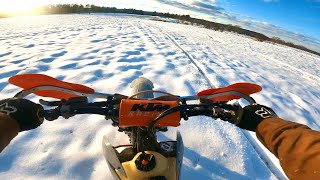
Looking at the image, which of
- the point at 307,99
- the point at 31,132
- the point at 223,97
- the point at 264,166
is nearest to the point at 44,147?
the point at 31,132

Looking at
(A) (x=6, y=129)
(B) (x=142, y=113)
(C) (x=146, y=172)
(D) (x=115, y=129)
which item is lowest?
(D) (x=115, y=129)

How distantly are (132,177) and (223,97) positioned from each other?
1.12 metres

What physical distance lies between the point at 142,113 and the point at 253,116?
765 millimetres

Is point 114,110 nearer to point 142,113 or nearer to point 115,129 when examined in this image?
point 142,113

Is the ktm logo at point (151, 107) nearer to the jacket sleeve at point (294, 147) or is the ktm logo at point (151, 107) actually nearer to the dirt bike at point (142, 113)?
the dirt bike at point (142, 113)

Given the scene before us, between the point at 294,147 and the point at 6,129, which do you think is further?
the point at 6,129

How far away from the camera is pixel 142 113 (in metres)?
1.73

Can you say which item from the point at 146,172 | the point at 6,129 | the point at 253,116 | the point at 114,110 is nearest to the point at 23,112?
the point at 6,129

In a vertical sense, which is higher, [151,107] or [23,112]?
[151,107]

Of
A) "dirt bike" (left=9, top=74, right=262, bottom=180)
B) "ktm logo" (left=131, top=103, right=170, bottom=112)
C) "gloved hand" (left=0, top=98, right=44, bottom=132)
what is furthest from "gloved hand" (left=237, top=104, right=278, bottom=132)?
"gloved hand" (left=0, top=98, right=44, bottom=132)

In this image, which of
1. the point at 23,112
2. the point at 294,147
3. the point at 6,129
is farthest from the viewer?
the point at 23,112

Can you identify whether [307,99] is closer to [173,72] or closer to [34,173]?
[173,72]

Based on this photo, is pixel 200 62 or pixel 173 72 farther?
pixel 200 62

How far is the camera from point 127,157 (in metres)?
A: 2.23
